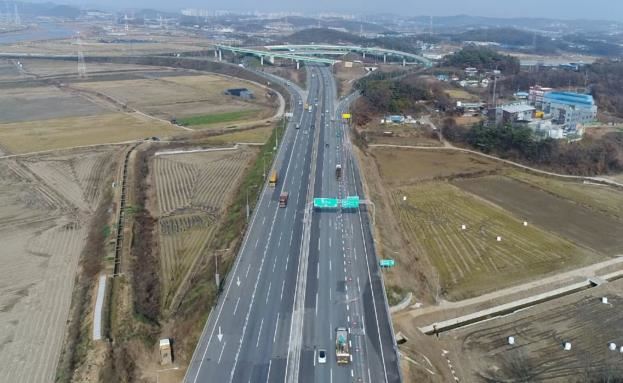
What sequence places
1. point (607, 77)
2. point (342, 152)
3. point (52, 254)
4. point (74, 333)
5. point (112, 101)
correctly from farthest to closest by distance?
point (607, 77) → point (112, 101) → point (342, 152) → point (52, 254) → point (74, 333)

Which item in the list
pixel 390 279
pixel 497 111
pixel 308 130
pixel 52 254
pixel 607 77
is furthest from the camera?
pixel 607 77

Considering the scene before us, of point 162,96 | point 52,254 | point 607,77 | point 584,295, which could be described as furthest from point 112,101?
point 607,77

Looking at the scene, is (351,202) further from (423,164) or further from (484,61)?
(484,61)

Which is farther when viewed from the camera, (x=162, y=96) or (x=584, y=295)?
(x=162, y=96)

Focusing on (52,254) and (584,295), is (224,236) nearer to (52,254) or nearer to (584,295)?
(52,254)

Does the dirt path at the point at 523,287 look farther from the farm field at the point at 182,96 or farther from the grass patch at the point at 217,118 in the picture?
the farm field at the point at 182,96

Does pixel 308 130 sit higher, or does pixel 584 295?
pixel 308 130

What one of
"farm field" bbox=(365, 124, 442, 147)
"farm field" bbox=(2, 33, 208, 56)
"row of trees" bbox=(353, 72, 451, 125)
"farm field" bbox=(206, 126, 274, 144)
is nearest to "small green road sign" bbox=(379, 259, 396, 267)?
"farm field" bbox=(365, 124, 442, 147)

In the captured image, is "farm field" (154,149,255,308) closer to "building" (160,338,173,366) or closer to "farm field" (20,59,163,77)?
"building" (160,338,173,366)
